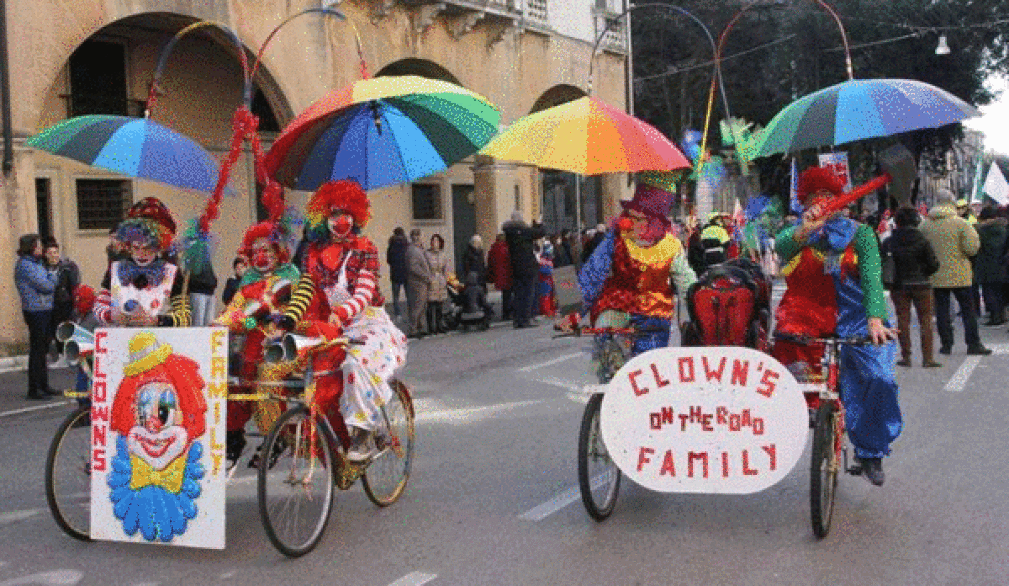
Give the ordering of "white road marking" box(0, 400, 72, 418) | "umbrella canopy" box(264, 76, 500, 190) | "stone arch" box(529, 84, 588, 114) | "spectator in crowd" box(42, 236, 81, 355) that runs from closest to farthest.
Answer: "umbrella canopy" box(264, 76, 500, 190) → "white road marking" box(0, 400, 72, 418) → "spectator in crowd" box(42, 236, 81, 355) → "stone arch" box(529, 84, 588, 114)

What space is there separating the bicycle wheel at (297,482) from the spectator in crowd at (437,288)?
1277 cm

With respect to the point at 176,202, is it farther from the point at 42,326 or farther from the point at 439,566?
the point at 439,566

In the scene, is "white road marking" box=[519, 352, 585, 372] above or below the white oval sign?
below

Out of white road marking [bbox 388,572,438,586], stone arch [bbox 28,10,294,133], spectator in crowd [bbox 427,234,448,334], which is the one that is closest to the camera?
white road marking [bbox 388,572,438,586]

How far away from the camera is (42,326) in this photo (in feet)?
39.5

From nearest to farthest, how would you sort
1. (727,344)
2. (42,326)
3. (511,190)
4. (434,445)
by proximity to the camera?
(727,344)
(434,445)
(42,326)
(511,190)

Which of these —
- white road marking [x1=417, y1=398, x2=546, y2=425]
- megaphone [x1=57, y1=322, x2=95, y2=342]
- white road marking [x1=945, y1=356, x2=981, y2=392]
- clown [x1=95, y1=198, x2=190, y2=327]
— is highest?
clown [x1=95, y1=198, x2=190, y2=327]

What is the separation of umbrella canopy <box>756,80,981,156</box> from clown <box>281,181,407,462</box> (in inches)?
96.2

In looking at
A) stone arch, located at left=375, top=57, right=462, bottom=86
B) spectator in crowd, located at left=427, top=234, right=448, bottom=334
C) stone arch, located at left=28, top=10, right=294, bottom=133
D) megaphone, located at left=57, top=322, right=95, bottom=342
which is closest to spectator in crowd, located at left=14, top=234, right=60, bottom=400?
stone arch, located at left=28, top=10, right=294, bottom=133

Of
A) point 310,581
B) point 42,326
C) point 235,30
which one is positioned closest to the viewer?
point 310,581

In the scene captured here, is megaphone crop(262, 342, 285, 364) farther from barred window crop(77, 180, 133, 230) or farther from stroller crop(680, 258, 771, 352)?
barred window crop(77, 180, 133, 230)

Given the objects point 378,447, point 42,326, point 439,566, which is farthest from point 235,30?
point 439,566

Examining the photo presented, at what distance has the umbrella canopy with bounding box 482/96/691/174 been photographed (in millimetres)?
6273

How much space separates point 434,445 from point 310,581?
347cm
